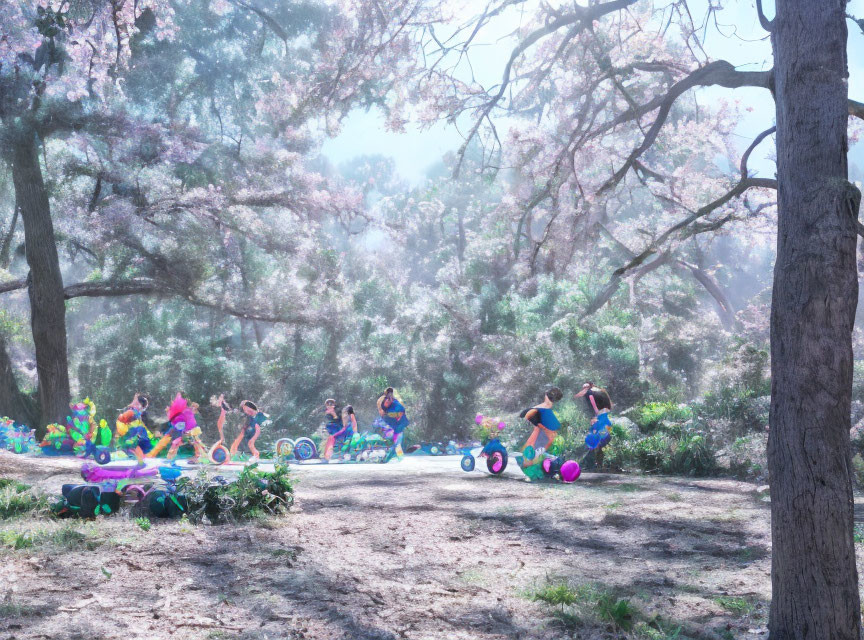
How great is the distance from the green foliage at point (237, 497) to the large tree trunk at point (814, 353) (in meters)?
4.53

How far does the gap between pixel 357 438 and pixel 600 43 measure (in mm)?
9220

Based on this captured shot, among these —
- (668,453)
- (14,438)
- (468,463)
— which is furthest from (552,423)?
(14,438)

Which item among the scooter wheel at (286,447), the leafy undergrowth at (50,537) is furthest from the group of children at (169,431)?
the leafy undergrowth at (50,537)

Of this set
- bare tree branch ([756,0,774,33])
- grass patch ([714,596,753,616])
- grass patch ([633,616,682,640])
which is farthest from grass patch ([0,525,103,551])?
bare tree branch ([756,0,774,33])

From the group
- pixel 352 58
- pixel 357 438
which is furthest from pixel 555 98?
pixel 357 438

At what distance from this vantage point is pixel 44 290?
15.4m

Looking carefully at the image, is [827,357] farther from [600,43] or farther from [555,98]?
[555,98]

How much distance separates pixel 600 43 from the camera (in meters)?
8.83

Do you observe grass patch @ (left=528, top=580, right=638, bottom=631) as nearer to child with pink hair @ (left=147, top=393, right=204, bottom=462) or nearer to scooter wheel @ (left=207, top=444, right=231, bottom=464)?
scooter wheel @ (left=207, top=444, right=231, bottom=464)

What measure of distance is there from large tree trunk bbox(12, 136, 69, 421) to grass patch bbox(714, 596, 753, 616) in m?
14.9

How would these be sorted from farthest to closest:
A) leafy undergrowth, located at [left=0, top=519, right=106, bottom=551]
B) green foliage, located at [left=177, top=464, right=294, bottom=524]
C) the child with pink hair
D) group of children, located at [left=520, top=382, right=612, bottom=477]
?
the child with pink hair → group of children, located at [left=520, top=382, right=612, bottom=477] → green foliage, located at [left=177, top=464, right=294, bottom=524] → leafy undergrowth, located at [left=0, top=519, right=106, bottom=551]

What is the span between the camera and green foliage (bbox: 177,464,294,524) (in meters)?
6.32

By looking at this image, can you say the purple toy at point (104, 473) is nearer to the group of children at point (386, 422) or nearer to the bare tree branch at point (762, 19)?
the group of children at point (386, 422)

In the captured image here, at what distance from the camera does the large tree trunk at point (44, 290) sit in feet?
49.4
